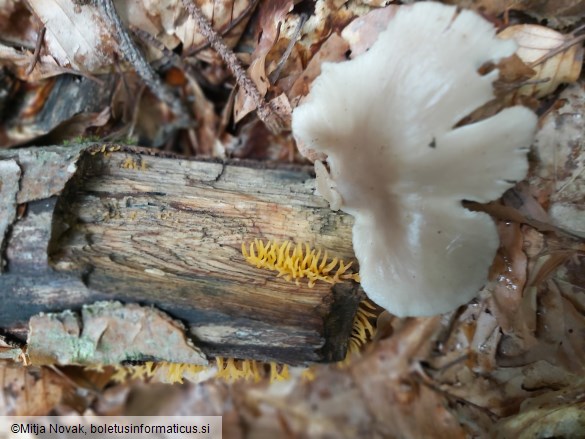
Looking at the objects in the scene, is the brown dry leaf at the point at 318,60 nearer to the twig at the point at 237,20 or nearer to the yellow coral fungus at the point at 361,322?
the twig at the point at 237,20

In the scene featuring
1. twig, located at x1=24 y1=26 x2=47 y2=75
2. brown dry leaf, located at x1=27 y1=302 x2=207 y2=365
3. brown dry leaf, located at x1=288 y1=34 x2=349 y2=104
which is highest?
twig, located at x1=24 y1=26 x2=47 y2=75

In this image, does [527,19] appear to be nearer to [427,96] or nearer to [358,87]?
[427,96]

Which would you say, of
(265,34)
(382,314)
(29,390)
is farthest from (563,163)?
(29,390)

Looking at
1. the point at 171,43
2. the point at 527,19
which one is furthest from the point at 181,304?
the point at 527,19

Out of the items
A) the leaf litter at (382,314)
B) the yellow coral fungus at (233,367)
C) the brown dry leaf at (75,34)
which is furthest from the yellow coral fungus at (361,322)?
the brown dry leaf at (75,34)

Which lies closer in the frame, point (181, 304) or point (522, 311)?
point (181, 304)

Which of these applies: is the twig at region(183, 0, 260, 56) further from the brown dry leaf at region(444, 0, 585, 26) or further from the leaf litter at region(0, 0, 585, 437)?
the brown dry leaf at region(444, 0, 585, 26)

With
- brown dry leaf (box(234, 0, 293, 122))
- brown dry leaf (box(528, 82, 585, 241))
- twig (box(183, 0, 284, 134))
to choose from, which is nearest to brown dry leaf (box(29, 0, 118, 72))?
twig (box(183, 0, 284, 134))
